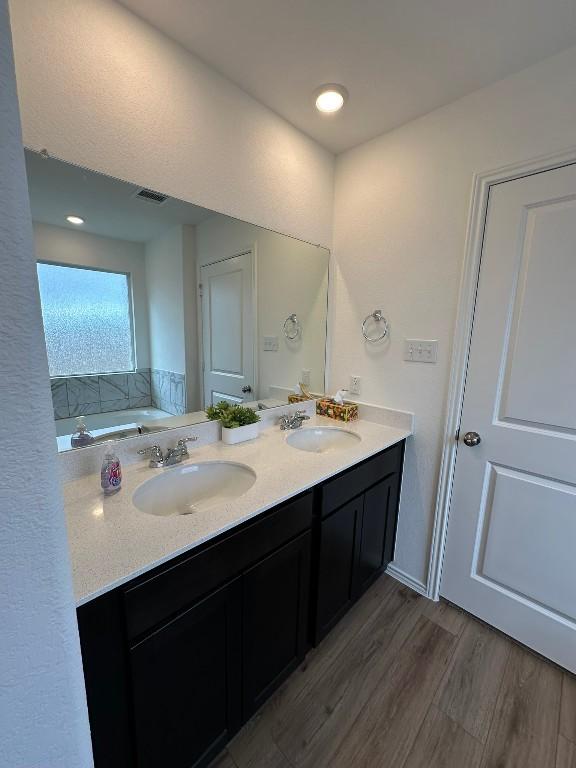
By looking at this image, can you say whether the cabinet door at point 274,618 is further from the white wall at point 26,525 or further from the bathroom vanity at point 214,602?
the white wall at point 26,525

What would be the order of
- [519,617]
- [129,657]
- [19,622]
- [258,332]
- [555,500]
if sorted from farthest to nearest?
[258,332] → [519,617] → [555,500] → [129,657] → [19,622]

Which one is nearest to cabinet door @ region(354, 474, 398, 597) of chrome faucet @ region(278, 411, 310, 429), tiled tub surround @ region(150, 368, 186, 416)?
chrome faucet @ region(278, 411, 310, 429)

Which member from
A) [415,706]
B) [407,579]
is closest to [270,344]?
[407,579]

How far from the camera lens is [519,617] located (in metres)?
1.46

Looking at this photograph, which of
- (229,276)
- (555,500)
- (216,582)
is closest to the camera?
(216,582)

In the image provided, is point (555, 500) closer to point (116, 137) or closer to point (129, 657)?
point (129, 657)

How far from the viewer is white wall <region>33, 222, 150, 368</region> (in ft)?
3.43

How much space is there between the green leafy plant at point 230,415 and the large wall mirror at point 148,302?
0.05 meters

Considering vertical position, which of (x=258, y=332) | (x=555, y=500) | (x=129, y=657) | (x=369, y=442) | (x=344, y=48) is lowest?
(x=129, y=657)

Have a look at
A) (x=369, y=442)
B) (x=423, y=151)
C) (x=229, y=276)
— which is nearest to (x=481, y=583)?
(x=369, y=442)

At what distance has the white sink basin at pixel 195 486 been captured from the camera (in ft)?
3.82

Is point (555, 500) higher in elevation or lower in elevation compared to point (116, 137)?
lower

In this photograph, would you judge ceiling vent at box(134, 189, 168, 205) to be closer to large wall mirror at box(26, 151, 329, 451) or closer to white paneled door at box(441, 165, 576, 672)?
large wall mirror at box(26, 151, 329, 451)

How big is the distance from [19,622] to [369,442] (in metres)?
1.35
